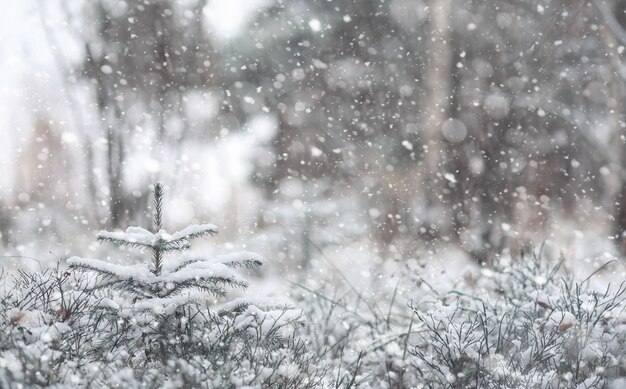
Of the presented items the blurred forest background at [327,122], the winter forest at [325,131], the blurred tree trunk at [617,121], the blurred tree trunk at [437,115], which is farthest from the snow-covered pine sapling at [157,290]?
the blurred tree trunk at [617,121]

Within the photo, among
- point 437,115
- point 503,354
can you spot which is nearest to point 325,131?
point 437,115

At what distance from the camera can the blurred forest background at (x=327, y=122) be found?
9.24m

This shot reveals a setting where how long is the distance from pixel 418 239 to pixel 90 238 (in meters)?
5.67

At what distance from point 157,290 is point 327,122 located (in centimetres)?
755

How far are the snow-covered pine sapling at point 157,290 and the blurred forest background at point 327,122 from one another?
631 cm

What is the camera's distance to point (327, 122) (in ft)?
32.9

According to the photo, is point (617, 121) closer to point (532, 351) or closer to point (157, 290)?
point (532, 351)

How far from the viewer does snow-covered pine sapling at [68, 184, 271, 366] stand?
2.56 m

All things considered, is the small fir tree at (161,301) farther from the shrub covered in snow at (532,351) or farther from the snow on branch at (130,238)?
the shrub covered in snow at (532,351)

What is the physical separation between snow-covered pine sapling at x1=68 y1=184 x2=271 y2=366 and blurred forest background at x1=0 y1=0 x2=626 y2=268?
6312 mm

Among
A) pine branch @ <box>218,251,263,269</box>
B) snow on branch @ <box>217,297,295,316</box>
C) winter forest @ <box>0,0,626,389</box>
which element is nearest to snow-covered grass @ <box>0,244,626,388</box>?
snow on branch @ <box>217,297,295,316</box>

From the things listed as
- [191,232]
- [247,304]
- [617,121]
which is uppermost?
[617,121]

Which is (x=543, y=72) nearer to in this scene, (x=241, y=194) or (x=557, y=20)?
(x=557, y=20)

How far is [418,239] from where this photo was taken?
31.2 ft
